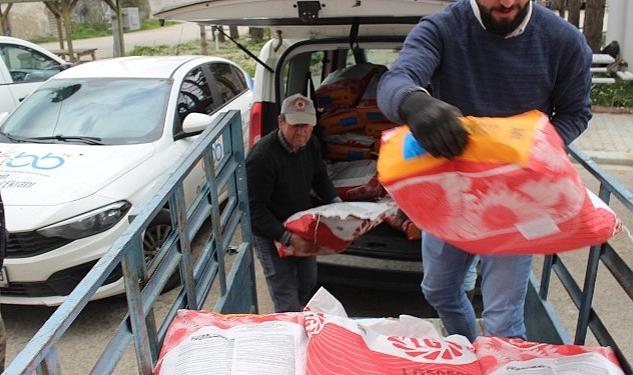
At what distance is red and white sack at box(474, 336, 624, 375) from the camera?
1867 millimetres

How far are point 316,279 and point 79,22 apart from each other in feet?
109

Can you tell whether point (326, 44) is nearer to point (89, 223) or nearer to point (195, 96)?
point (89, 223)

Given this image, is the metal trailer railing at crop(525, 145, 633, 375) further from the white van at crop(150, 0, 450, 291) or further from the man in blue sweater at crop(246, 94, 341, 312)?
the man in blue sweater at crop(246, 94, 341, 312)

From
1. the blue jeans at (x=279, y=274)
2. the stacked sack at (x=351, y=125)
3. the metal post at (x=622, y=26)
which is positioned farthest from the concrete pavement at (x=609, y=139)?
the blue jeans at (x=279, y=274)

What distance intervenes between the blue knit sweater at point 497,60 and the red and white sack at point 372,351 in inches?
32.4

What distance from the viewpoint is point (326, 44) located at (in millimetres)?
3977

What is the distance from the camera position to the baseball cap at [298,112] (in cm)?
341

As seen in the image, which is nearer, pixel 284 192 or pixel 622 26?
pixel 284 192

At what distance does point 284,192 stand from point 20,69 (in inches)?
268

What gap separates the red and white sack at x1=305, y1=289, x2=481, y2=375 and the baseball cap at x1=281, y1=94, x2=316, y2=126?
4.74ft

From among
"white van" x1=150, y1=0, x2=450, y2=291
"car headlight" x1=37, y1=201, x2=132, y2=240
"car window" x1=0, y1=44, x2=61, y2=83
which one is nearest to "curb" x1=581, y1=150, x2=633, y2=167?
"white van" x1=150, y1=0, x2=450, y2=291

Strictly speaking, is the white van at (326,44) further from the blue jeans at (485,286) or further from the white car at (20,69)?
the white car at (20,69)

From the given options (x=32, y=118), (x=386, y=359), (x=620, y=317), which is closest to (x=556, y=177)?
(x=386, y=359)

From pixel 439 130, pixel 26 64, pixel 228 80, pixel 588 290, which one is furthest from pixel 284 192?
pixel 26 64
